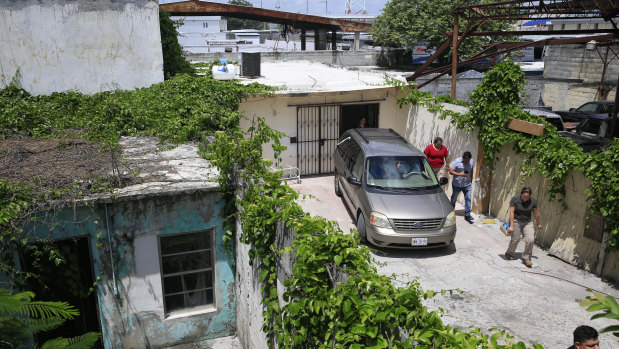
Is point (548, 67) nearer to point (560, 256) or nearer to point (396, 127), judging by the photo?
point (396, 127)

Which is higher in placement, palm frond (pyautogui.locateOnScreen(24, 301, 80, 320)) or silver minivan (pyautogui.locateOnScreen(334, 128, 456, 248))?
palm frond (pyautogui.locateOnScreen(24, 301, 80, 320))

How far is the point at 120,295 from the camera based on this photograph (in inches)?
291

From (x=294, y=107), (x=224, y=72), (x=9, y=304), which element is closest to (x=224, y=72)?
(x=224, y=72)

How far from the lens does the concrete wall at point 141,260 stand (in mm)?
7105

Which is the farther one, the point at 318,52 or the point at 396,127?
the point at 318,52

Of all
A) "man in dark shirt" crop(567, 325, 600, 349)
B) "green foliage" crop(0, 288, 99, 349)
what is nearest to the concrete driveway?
"man in dark shirt" crop(567, 325, 600, 349)

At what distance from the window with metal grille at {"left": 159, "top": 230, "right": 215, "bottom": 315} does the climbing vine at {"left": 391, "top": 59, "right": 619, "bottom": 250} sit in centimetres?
657

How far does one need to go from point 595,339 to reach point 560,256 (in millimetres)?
5276

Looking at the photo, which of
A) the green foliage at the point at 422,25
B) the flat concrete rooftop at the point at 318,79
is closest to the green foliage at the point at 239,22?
the green foliage at the point at 422,25

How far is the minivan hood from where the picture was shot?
9289 mm

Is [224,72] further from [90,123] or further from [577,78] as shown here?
[577,78]

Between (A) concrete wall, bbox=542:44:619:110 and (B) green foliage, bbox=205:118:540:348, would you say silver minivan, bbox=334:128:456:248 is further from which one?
(A) concrete wall, bbox=542:44:619:110

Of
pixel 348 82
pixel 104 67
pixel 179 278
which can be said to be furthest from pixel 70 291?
pixel 348 82

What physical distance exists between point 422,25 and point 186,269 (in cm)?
2721
